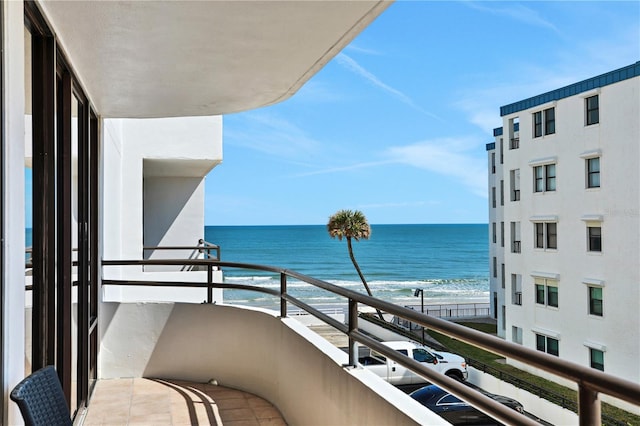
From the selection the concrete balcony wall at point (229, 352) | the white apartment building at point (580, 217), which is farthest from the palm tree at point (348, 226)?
the concrete balcony wall at point (229, 352)

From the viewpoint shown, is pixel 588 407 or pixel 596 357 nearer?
pixel 588 407

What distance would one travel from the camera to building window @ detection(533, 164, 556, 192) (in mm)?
20750

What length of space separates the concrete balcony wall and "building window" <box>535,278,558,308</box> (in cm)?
1894

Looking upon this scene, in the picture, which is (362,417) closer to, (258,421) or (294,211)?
(258,421)

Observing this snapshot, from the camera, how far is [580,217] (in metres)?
19.9

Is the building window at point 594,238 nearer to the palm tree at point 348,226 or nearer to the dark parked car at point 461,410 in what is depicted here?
the palm tree at point 348,226

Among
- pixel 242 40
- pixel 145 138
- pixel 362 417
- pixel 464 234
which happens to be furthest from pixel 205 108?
pixel 464 234

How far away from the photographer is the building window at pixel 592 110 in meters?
19.2

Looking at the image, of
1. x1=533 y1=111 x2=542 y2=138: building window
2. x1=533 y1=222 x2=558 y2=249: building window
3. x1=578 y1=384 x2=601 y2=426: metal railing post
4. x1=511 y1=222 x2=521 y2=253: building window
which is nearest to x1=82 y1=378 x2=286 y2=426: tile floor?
x1=578 y1=384 x2=601 y2=426: metal railing post

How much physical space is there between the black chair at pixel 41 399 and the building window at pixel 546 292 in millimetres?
21616

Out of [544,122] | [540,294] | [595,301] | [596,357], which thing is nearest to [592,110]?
[544,122]

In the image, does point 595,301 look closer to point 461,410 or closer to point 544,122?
point 544,122

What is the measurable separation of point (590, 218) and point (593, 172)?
5.36 feet

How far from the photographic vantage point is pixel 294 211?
201ft
